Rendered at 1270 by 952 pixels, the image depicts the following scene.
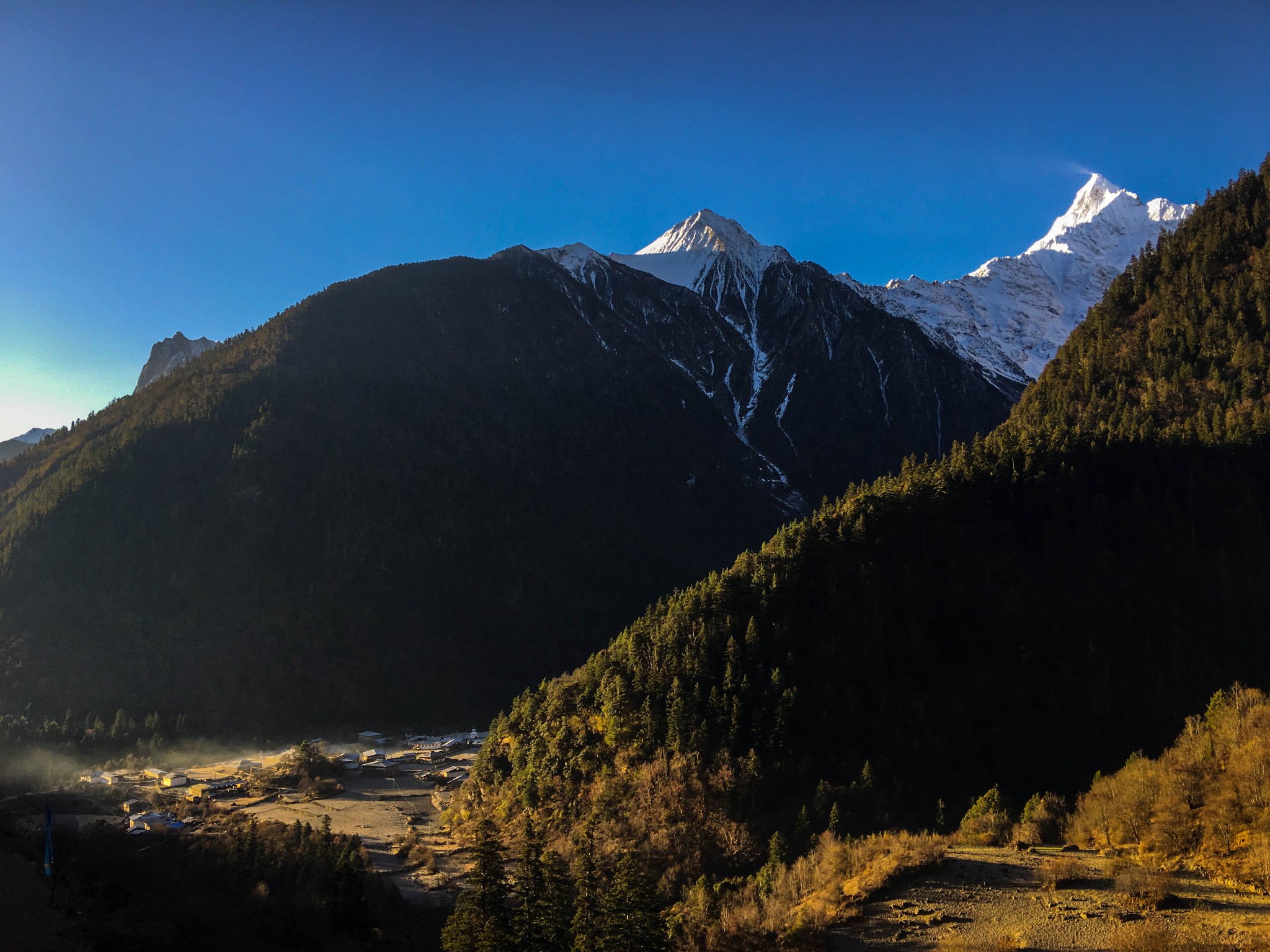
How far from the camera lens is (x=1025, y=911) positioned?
30812 mm

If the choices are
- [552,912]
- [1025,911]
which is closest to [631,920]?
[552,912]

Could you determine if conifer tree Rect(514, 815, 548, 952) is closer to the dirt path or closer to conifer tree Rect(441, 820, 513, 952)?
conifer tree Rect(441, 820, 513, 952)

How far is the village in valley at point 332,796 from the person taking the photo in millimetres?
69500

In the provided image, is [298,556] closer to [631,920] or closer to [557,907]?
[557,907]

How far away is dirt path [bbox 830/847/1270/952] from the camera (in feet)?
90.1

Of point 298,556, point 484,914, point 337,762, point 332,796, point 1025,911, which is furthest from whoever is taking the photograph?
point 298,556

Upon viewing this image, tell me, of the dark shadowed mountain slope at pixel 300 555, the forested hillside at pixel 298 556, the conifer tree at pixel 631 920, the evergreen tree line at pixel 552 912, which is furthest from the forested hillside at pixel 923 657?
the forested hillside at pixel 298 556

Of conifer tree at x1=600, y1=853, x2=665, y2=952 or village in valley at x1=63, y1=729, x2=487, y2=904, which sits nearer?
conifer tree at x1=600, y1=853, x2=665, y2=952

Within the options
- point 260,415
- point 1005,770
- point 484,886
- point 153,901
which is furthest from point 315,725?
point 1005,770

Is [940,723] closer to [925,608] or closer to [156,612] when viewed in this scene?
[925,608]

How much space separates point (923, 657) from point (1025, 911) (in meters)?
39.0

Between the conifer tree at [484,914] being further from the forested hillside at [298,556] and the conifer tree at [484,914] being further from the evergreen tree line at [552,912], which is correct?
the forested hillside at [298,556]

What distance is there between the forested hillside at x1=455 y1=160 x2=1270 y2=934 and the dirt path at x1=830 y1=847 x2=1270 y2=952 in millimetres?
16403

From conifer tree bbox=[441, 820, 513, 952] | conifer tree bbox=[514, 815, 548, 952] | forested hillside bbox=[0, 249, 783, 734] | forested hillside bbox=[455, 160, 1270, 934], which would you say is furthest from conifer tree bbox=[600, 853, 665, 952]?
forested hillside bbox=[0, 249, 783, 734]
